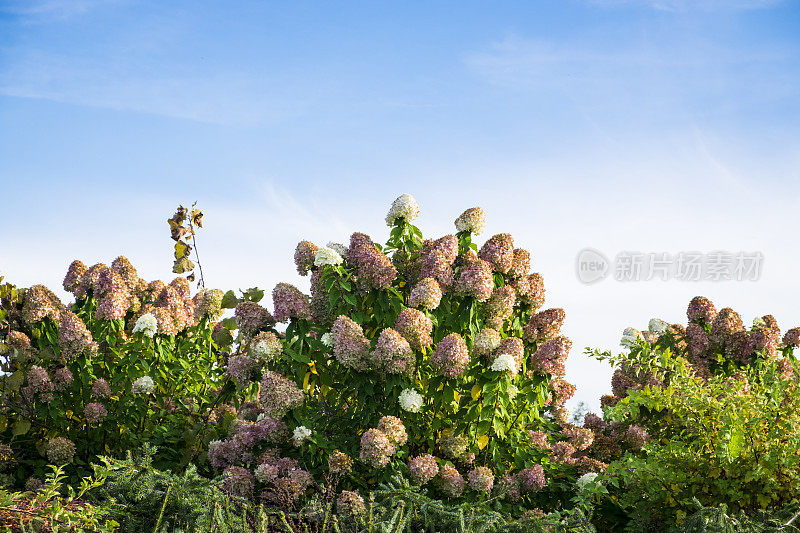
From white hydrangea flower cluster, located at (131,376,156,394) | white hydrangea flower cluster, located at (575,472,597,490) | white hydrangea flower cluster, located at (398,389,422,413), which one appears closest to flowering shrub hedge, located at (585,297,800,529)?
white hydrangea flower cluster, located at (575,472,597,490)

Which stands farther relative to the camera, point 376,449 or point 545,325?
point 545,325

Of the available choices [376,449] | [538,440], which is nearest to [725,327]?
[538,440]

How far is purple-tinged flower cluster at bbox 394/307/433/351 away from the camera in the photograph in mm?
4754

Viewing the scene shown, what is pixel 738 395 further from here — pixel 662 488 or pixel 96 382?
pixel 96 382

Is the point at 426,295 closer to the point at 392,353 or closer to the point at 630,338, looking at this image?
the point at 392,353

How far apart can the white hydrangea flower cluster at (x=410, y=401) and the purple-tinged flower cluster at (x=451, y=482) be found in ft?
1.46

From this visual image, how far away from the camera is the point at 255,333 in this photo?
5.57 meters

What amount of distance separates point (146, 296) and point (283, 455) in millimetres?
2850

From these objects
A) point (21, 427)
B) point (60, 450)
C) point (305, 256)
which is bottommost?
point (60, 450)

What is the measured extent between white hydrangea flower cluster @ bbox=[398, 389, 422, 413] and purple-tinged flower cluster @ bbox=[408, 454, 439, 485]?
0.32 metres

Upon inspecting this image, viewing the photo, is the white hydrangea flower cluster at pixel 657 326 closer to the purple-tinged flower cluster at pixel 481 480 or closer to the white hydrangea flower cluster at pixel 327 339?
the purple-tinged flower cluster at pixel 481 480

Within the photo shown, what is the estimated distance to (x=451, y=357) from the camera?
4.69 meters

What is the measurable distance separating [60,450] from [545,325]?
4191mm

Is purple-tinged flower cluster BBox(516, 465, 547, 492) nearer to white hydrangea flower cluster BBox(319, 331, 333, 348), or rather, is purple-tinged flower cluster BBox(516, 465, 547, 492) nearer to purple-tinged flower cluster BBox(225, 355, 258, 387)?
white hydrangea flower cluster BBox(319, 331, 333, 348)
